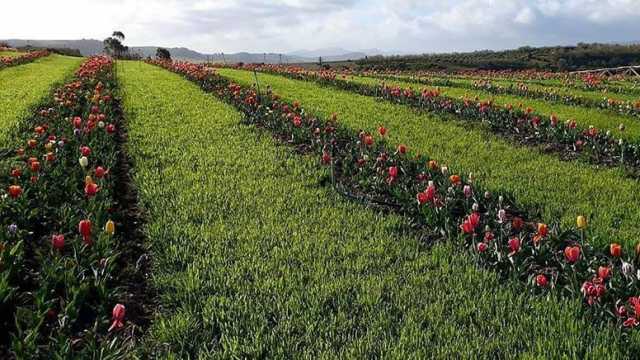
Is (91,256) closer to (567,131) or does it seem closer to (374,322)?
(374,322)

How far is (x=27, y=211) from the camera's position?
696 centimetres

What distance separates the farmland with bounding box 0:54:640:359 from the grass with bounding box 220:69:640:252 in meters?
0.06

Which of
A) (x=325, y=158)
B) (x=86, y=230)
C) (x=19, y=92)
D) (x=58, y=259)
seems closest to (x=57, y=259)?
(x=58, y=259)

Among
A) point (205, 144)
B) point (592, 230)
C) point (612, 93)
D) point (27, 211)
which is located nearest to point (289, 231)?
point (27, 211)

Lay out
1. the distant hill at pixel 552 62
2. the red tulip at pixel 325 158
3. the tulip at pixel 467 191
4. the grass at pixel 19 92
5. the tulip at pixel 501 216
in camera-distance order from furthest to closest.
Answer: the distant hill at pixel 552 62, the grass at pixel 19 92, the red tulip at pixel 325 158, the tulip at pixel 467 191, the tulip at pixel 501 216

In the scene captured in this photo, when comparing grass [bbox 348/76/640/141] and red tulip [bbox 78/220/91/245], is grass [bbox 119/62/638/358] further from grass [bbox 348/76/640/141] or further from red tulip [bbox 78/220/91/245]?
grass [bbox 348/76/640/141]

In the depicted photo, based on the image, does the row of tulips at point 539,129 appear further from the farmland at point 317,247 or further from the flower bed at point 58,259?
the flower bed at point 58,259

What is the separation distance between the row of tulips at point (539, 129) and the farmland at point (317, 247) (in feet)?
0.24

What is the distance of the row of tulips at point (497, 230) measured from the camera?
16.9 feet

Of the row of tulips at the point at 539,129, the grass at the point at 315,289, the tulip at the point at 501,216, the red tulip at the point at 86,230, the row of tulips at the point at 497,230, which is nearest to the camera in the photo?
the grass at the point at 315,289

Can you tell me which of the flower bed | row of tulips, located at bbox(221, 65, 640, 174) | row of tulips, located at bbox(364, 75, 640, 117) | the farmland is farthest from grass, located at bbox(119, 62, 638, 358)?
row of tulips, located at bbox(364, 75, 640, 117)

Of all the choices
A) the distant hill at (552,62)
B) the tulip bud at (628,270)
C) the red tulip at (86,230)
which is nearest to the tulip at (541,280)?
the tulip bud at (628,270)

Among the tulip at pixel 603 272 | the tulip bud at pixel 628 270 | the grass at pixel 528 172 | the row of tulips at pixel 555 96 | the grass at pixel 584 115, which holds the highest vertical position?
the row of tulips at pixel 555 96

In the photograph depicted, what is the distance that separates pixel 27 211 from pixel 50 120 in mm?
7037
